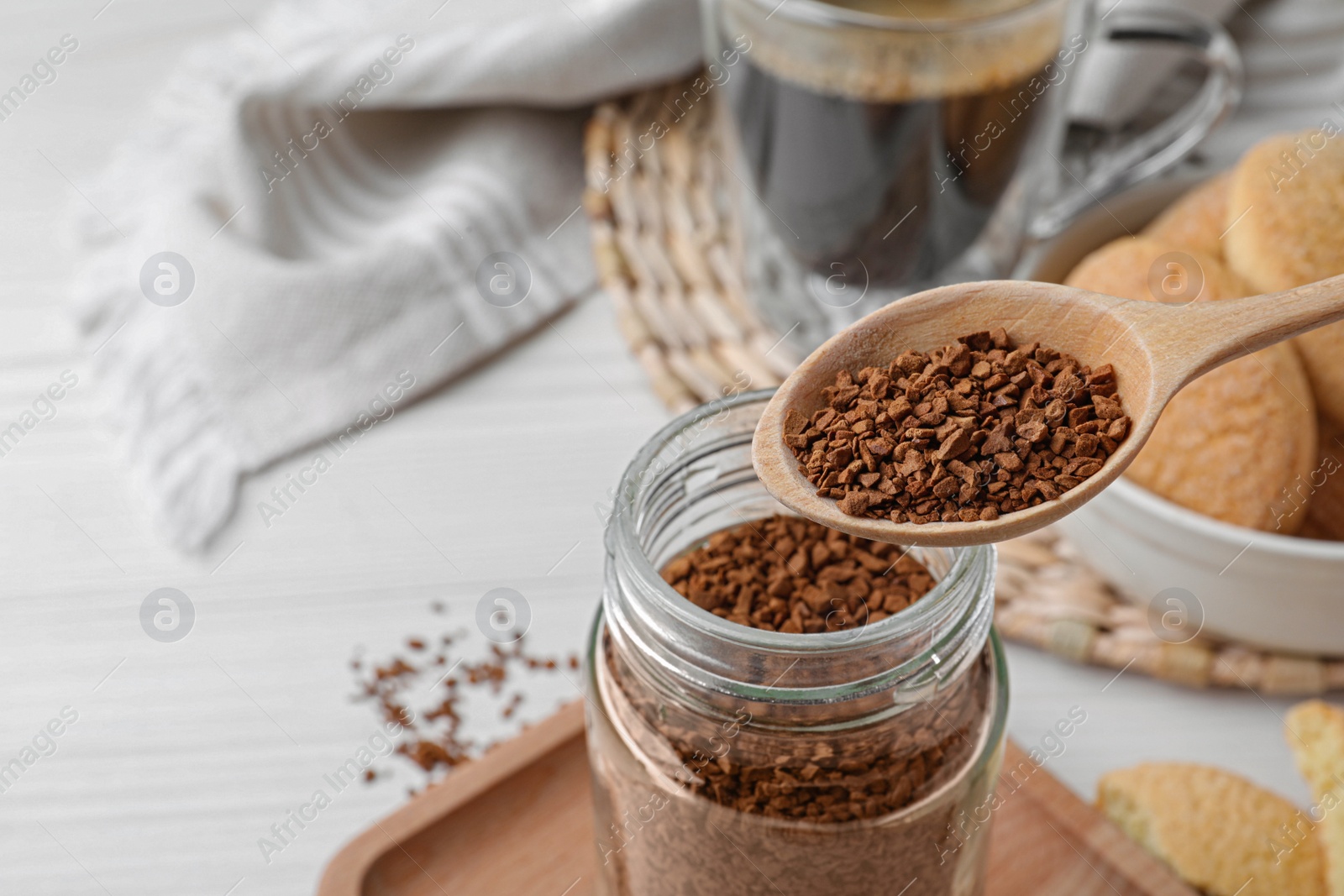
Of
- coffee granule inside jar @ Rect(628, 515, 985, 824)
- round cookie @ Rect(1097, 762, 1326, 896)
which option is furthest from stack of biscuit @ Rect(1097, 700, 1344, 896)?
coffee granule inside jar @ Rect(628, 515, 985, 824)

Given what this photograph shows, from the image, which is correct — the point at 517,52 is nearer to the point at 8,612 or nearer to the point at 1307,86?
the point at 8,612

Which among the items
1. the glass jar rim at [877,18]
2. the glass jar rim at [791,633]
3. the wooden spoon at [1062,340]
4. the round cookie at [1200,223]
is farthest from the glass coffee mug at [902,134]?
the glass jar rim at [791,633]

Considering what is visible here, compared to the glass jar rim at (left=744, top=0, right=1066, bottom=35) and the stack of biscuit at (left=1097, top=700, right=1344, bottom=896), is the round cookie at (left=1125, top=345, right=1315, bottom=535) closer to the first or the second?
the stack of biscuit at (left=1097, top=700, right=1344, bottom=896)

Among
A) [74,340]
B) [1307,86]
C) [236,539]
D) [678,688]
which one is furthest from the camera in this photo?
[1307,86]

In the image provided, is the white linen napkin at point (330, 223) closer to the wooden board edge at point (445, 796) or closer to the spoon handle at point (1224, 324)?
the wooden board edge at point (445, 796)

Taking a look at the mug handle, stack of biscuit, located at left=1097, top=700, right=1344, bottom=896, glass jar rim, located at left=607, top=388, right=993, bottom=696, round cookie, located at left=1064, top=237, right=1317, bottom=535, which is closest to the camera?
glass jar rim, located at left=607, top=388, right=993, bottom=696

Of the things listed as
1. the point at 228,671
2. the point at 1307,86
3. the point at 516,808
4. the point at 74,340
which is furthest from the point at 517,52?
the point at 1307,86
